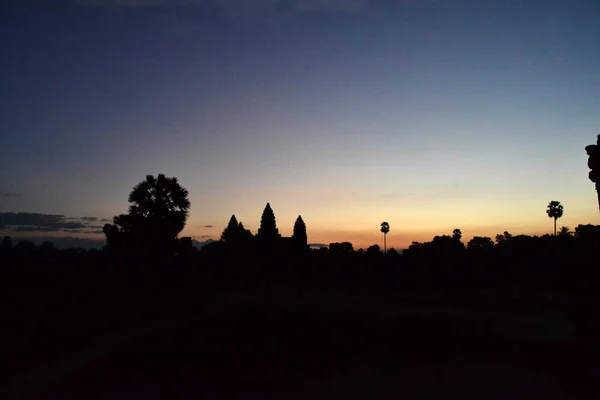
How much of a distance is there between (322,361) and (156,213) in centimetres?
2251

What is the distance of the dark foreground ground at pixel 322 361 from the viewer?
43.3 feet

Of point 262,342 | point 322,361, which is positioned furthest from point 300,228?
point 322,361

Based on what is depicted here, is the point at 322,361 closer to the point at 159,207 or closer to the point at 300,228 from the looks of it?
the point at 159,207

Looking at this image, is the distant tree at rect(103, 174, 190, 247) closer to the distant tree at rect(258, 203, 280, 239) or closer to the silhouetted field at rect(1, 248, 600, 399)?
the silhouetted field at rect(1, 248, 600, 399)

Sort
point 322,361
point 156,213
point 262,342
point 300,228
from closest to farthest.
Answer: point 322,361 → point 262,342 → point 156,213 → point 300,228

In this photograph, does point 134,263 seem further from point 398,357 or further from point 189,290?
point 398,357

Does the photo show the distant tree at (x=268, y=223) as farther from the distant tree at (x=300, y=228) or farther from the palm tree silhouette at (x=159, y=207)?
the palm tree silhouette at (x=159, y=207)

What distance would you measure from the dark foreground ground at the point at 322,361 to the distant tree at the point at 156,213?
12341 mm

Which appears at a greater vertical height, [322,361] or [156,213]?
[156,213]

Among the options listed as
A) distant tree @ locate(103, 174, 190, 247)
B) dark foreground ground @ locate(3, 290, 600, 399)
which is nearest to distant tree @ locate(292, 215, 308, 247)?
distant tree @ locate(103, 174, 190, 247)

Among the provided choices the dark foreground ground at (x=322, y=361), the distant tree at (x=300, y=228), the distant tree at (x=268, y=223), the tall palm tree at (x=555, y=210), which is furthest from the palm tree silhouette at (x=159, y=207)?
the tall palm tree at (x=555, y=210)

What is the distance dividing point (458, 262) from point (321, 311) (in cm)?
2143

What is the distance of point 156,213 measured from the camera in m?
34.6

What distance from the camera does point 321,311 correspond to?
25062 mm
